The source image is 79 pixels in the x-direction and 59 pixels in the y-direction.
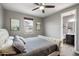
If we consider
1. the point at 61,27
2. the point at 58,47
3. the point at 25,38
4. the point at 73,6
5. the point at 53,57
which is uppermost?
the point at 73,6

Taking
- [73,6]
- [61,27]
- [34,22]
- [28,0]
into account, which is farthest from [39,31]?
[73,6]

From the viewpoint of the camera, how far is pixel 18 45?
96cm

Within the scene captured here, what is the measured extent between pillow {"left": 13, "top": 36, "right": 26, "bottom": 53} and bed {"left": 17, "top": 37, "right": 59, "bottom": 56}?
0.17ft

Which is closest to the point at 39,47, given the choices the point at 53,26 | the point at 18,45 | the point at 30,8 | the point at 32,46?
the point at 32,46

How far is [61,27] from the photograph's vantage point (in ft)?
3.57

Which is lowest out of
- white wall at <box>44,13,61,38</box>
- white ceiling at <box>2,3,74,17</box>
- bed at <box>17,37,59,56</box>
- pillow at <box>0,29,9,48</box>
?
bed at <box>17,37,59,56</box>

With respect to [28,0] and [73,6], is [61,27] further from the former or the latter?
[28,0]

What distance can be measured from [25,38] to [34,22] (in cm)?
27

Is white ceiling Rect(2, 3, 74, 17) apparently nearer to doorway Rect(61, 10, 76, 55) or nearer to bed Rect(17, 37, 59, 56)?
doorway Rect(61, 10, 76, 55)

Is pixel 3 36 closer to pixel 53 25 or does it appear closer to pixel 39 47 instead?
pixel 39 47

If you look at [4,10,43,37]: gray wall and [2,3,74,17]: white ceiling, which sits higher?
[2,3,74,17]: white ceiling

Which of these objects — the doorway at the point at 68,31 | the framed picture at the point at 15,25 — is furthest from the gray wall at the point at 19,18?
the doorway at the point at 68,31

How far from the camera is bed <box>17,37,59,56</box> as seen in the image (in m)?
0.94

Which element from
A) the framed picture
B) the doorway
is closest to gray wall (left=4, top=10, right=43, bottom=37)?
the framed picture
